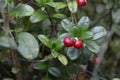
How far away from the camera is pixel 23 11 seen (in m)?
1.18

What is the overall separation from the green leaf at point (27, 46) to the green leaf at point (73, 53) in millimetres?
142

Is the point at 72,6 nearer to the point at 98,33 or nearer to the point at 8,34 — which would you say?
the point at 98,33

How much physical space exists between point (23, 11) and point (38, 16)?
68 millimetres

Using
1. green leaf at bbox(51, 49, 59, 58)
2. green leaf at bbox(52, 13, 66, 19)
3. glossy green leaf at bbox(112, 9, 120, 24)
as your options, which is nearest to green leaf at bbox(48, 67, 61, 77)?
green leaf at bbox(51, 49, 59, 58)

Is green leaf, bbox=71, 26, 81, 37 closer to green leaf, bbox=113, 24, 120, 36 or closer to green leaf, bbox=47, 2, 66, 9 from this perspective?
green leaf, bbox=47, 2, 66, 9

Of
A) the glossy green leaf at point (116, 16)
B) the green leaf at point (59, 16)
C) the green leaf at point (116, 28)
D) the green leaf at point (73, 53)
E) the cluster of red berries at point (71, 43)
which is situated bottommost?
the green leaf at point (116, 28)

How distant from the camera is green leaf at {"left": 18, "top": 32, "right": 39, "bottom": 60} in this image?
1.10 m

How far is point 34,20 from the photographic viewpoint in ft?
3.95

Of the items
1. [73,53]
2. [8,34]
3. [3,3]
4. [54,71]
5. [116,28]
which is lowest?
[116,28]

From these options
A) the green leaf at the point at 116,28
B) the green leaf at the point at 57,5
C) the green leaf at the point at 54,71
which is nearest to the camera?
the green leaf at the point at 57,5

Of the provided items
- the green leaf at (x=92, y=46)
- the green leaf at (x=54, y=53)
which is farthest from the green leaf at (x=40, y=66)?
the green leaf at (x=92, y=46)

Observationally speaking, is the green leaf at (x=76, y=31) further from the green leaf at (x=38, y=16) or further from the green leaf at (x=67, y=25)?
the green leaf at (x=38, y=16)

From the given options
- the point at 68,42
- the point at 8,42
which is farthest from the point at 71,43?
the point at 8,42

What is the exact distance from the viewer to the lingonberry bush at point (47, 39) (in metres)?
1.15
